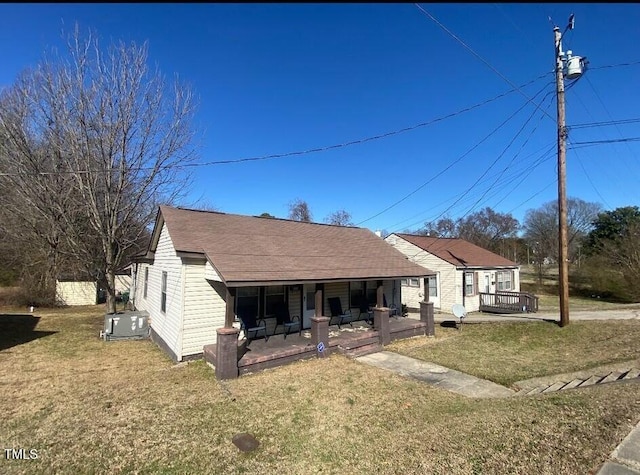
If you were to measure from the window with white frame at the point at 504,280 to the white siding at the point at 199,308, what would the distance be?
734 inches

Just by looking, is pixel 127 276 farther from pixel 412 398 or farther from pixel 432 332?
pixel 412 398

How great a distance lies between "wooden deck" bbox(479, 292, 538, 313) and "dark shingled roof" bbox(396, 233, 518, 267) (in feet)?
6.64

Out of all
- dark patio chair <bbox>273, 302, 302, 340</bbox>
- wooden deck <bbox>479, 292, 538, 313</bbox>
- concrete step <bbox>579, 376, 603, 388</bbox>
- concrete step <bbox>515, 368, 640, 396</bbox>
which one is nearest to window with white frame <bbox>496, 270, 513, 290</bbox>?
wooden deck <bbox>479, 292, 538, 313</bbox>

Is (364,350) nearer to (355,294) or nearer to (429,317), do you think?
(355,294)

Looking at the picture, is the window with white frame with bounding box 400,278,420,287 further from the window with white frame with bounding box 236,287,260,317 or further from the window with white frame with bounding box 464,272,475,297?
the window with white frame with bounding box 236,287,260,317

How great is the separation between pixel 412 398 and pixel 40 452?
6.05 meters

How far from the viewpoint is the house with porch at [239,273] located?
9180mm

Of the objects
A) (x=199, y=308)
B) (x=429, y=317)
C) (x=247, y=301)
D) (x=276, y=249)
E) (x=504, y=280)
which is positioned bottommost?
(x=429, y=317)

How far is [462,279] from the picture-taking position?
19.4 metres

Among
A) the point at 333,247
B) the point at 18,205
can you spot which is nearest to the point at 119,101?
the point at 18,205

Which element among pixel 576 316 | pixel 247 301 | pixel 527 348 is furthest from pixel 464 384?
pixel 576 316

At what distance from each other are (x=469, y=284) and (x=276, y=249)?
44.5 ft

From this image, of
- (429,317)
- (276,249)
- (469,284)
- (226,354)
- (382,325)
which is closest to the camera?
(226,354)

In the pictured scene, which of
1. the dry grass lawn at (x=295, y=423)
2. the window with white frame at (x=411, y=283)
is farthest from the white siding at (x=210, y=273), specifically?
the window with white frame at (x=411, y=283)
